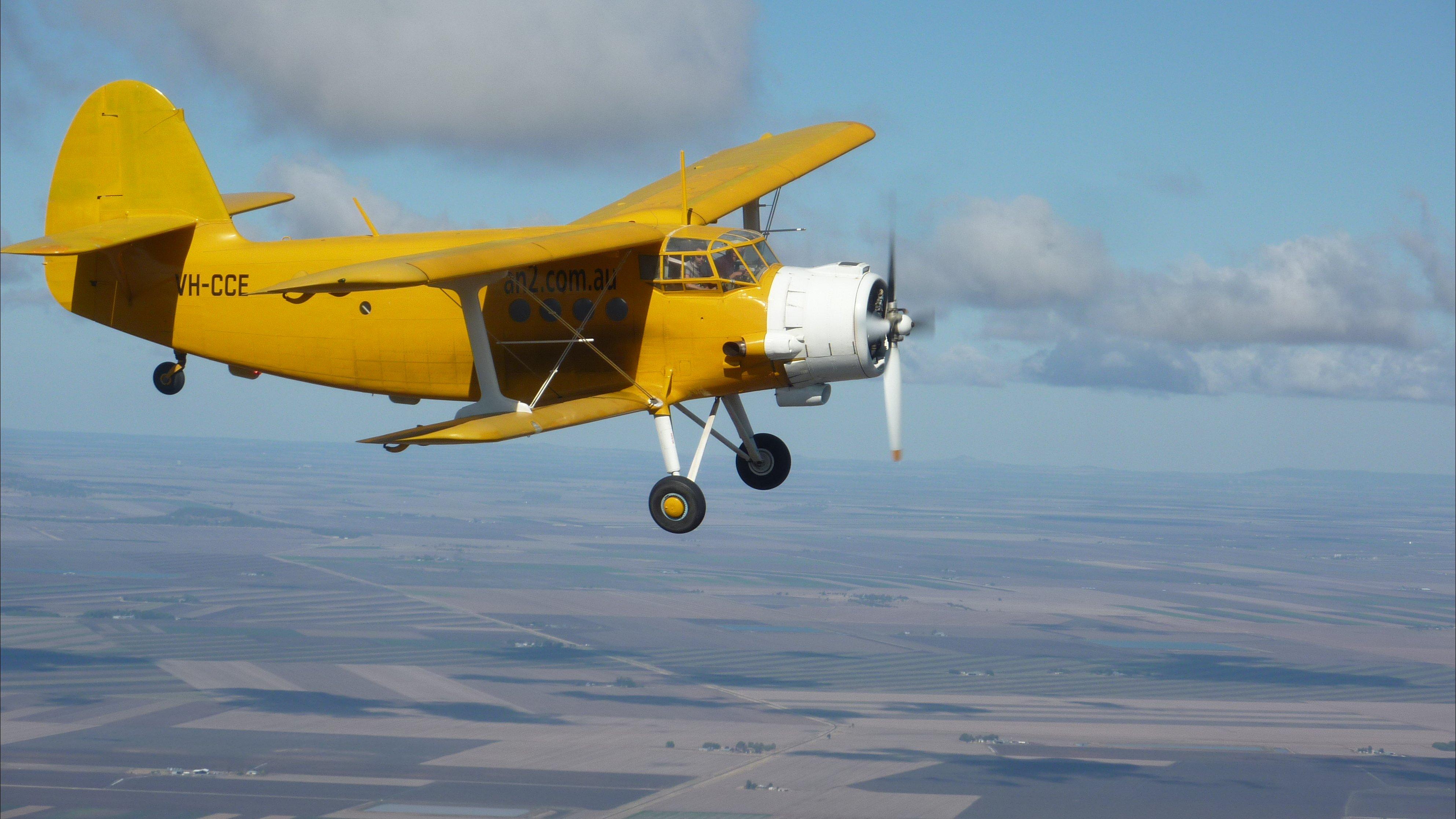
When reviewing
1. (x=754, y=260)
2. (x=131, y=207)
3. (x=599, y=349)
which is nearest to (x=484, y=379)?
(x=599, y=349)

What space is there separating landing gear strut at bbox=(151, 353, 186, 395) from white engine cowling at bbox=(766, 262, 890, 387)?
10588mm

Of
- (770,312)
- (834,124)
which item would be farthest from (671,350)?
(834,124)

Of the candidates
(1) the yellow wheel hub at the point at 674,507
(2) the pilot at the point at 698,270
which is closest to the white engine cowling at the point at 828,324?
(2) the pilot at the point at 698,270

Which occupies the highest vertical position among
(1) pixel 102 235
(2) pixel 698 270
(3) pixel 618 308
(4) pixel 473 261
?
(1) pixel 102 235

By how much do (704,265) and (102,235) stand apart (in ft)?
33.8

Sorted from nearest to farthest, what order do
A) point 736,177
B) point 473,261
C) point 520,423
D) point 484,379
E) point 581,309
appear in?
point 473,261 < point 520,423 < point 484,379 < point 581,309 < point 736,177

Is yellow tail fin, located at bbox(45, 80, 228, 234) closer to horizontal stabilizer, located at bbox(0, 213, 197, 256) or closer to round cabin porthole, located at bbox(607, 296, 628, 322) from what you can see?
horizontal stabilizer, located at bbox(0, 213, 197, 256)

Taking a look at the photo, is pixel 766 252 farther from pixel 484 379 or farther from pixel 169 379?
pixel 169 379

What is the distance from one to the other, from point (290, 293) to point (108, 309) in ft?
12.7

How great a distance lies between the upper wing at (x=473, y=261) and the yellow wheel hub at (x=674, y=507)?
3.58 m

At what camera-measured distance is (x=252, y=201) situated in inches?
958

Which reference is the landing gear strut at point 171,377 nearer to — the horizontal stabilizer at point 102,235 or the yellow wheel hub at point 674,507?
the horizontal stabilizer at point 102,235

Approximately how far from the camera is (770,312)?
1806 centimetres

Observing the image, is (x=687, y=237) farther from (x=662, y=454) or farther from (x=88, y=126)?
(x=88, y=126)
